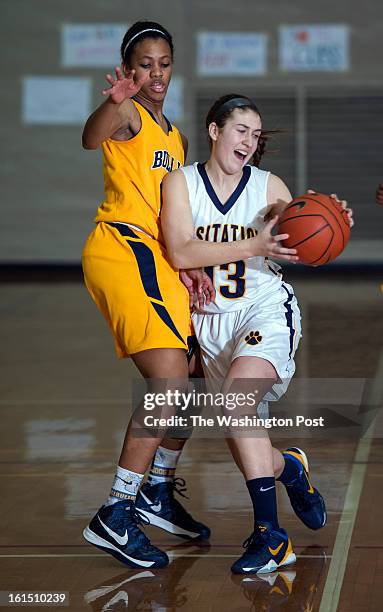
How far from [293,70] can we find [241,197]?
33.6ft

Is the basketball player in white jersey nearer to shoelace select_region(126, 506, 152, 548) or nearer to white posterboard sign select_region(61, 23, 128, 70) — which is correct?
shoelace select_region(126, 506, 152, 548)

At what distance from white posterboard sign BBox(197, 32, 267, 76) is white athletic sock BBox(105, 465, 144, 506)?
10.6m

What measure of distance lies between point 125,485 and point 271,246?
93cm

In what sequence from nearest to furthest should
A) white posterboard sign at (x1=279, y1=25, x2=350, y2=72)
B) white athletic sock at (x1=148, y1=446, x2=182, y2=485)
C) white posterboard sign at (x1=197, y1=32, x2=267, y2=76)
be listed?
white athletic sock at (x1=148, y1=446, x2=182, y2=485)
white posterboard sign at (x1=279, y1=25, x2=350, y2=72)
white posterboard sign at (x1=197, y1=32, x2=267, y2=76)

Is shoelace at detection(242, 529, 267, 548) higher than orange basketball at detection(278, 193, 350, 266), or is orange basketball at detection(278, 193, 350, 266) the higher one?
orange basketball at detection(278, 193, 350, 266)

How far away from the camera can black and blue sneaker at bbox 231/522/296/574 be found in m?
3.59

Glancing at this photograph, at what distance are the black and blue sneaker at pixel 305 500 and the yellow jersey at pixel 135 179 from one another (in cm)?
101

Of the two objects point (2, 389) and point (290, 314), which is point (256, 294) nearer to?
point (290, 314)

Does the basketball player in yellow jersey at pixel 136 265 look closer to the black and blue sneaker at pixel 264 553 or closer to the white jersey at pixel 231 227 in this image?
the white jersey at pixel 231 227

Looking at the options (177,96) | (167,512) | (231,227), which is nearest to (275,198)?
(231,227)

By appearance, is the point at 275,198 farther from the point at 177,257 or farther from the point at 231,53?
the point at 231,53

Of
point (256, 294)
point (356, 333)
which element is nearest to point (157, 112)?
point (256, 294)

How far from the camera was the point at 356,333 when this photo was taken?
901 centimetres

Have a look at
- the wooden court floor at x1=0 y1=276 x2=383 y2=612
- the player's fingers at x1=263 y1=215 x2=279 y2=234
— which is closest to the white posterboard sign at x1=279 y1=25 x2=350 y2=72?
the wooden court floor at x1=0 y1=276 x2=383 y2=612
